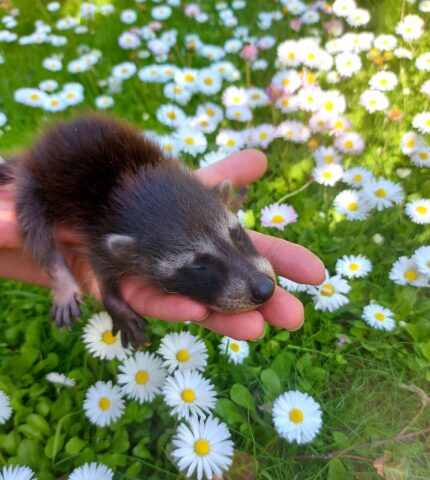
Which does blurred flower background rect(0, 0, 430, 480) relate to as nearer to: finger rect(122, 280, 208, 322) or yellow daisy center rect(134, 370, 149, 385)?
yellow daisy center rect(134, 370, 149, 385)

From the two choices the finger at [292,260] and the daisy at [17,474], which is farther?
the finger at [292,260]

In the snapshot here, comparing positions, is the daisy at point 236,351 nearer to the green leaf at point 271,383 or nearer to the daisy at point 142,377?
the green leaf at point 271,383

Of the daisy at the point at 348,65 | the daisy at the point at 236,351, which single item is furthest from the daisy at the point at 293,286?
the daisy at the point at 348,65

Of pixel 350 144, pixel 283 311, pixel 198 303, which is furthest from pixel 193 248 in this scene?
pixel 350 144

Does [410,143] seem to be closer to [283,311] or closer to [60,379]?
[283,311]

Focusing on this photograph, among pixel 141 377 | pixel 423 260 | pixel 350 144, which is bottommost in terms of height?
pixel 141 377

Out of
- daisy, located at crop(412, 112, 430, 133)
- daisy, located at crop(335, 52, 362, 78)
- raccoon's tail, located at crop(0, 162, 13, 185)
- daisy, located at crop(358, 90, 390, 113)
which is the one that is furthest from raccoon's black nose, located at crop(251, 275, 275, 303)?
daisy, located at crop(335, 52, 362, 78)
